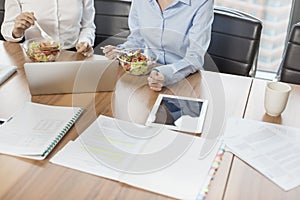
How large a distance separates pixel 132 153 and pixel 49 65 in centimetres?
47

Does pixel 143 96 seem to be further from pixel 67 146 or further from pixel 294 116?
pixel 294 116

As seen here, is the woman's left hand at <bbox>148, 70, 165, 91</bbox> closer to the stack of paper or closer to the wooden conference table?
the wooden conference table

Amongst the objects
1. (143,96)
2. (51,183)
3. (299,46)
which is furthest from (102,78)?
(299,46)

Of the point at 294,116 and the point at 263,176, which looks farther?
the point at 294,116

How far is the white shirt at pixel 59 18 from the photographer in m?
1.88

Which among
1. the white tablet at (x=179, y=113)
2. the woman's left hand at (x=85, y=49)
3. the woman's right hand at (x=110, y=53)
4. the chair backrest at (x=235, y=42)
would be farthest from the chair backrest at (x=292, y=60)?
the woman's left hand at (x=85, y=49)

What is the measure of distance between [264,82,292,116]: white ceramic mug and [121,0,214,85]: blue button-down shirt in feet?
1.19

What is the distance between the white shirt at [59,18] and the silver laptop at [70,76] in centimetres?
55

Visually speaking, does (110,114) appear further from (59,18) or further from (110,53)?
(59,18)

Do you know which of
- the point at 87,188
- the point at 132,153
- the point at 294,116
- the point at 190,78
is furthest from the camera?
the point at 190,78

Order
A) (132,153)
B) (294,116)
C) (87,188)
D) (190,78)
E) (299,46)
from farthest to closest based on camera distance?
(299,46)
(190,78)
(294,116)
(132,153)
(87,188)

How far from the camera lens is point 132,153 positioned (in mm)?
1045

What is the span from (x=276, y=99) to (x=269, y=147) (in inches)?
7.5

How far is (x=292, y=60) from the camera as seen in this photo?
5.45 feet
